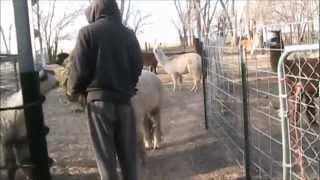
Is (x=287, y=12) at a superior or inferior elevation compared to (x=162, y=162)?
superior

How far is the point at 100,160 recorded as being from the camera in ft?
15.7

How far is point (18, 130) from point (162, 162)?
2.07 meters

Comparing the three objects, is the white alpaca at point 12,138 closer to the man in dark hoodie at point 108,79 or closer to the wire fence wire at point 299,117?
the man in dark hoodie at point 108,79

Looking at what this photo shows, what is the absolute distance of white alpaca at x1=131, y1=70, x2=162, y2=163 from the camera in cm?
711

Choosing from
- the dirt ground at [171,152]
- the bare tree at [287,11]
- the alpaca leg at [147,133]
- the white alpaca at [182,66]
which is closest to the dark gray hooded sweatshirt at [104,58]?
the dirt ground at [171,152]

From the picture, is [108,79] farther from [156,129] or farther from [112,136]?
[156,129]

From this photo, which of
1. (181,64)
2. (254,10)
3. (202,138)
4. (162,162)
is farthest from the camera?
(254,10)

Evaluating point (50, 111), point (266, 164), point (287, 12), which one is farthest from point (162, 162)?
point (287, 12)

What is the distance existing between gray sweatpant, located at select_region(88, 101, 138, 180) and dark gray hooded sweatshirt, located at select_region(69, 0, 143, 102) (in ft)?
0.30

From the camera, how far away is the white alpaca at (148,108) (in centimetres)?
711

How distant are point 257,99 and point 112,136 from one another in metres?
4.18

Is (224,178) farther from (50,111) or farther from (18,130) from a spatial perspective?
(50,111)

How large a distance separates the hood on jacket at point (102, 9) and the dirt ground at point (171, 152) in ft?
8.04

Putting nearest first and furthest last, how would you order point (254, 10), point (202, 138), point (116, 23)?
point (116, 23) < point (202, 138) < point (254, 10)
